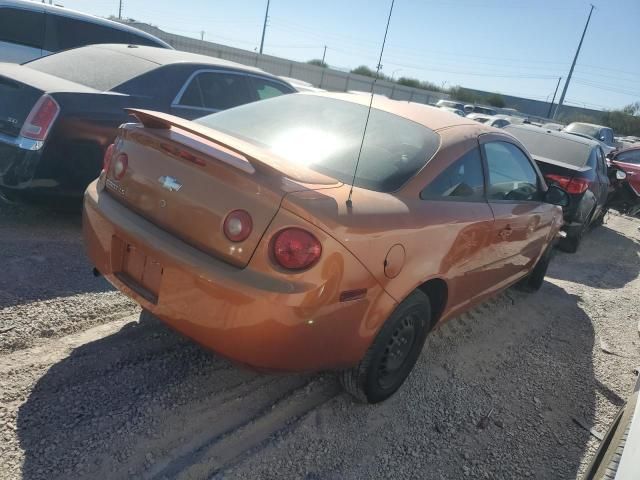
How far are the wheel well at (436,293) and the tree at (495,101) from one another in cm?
5907

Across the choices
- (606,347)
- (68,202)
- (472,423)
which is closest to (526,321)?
(606,347)

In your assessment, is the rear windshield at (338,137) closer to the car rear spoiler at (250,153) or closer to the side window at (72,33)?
the car rear spoiler at (250,153)

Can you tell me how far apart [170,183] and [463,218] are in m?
1.64

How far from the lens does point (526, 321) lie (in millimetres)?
4484

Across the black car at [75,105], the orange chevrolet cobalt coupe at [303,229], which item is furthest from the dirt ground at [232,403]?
the black car at [75,105]

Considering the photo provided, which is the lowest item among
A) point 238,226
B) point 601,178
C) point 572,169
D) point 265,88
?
point 238,226

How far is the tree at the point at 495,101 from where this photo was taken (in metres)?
57.5

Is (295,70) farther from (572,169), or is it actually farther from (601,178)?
(572,169)

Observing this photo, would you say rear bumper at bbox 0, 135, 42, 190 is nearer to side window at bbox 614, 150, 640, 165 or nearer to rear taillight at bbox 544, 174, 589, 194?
rear taillight at bbox 544, 174, 589, 194

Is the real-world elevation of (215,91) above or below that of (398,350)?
above

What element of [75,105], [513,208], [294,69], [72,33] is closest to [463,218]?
[513,208]

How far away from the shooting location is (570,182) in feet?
20.6

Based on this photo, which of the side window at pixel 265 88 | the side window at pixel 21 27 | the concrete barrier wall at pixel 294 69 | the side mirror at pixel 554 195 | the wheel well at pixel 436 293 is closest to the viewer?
the wheel well at pixel 436 293

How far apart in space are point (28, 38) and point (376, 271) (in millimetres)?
6920
